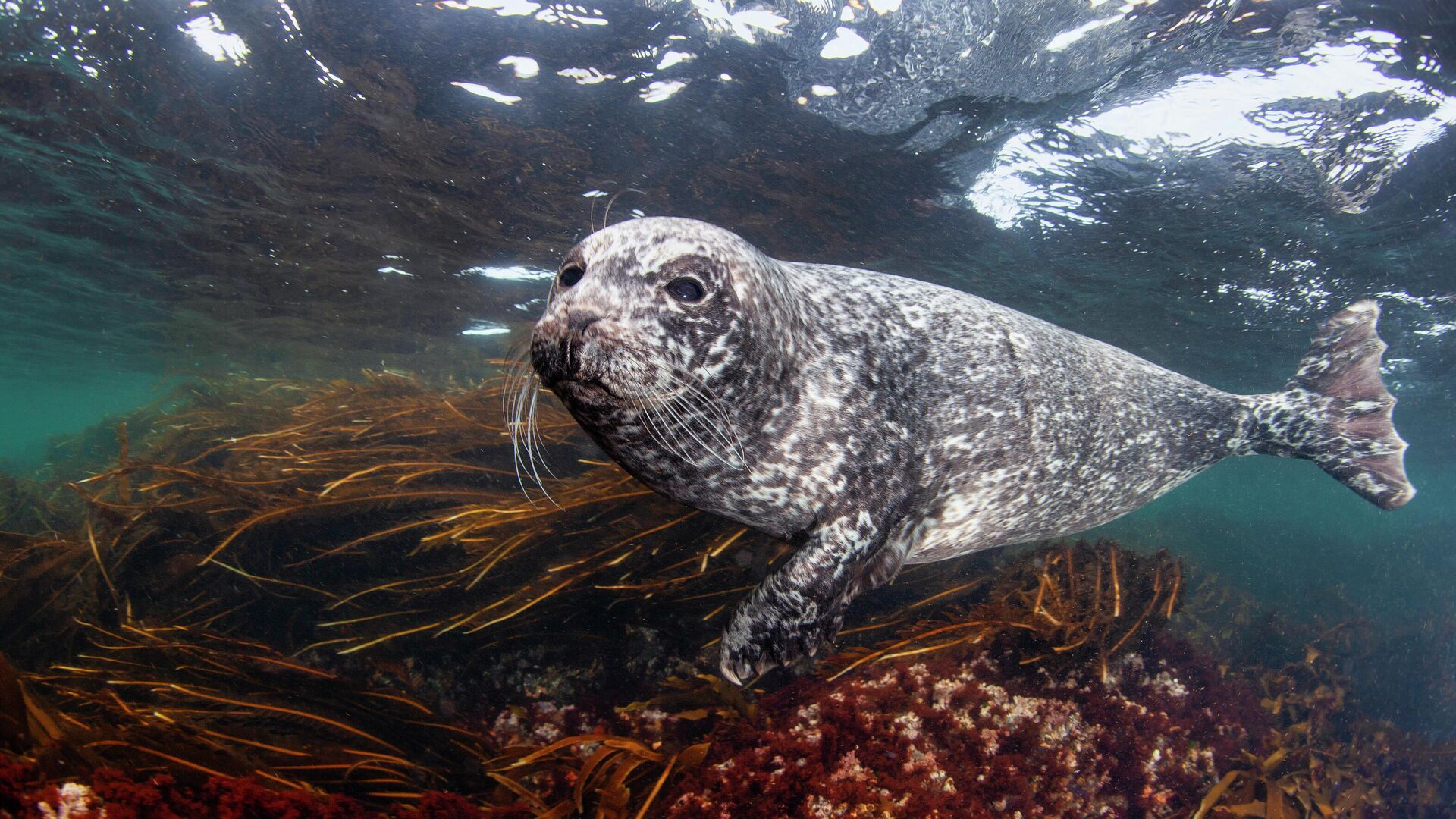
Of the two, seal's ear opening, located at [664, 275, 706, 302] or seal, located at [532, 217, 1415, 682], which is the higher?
seal's ear opening, located at [664, 275, 706, 302]

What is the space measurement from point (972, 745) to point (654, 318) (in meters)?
2.53

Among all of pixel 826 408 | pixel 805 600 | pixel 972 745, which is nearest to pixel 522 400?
pixel 826 408

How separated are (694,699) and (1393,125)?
8.72 metres

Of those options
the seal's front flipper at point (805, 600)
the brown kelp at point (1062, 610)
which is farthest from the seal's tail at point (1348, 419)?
the seal's front flipper at point (805, 600)

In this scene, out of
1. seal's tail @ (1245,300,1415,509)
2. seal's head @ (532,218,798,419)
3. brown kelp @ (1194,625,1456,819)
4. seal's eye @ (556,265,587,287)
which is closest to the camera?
seal's head @ (532,218,798,419)

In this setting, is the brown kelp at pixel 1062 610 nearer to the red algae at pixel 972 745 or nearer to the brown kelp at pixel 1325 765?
the red algae at pixel 972 745

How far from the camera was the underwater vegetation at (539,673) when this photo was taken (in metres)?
2.34

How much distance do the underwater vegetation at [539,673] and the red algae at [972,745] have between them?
1 centimetres

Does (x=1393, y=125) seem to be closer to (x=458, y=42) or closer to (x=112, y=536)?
(x=458, y=42)

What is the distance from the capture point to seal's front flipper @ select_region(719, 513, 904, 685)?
2277 mm

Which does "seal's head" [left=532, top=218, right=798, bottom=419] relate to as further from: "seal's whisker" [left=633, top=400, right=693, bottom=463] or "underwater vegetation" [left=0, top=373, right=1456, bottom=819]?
"underwater vegetation" [left=0, top=373, right=1456, bottom=819]

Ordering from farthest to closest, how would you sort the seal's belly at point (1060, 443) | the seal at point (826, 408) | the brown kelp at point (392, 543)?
the brown kelp at point (392, 543) → the seal's belly at point (1060, 443) → the seal at point (826, 408)

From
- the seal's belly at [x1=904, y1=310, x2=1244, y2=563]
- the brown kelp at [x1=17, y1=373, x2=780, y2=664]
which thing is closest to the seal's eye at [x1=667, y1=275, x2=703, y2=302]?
the seal's belly at [x1=904, y1=310, x2=1244, y2=563]

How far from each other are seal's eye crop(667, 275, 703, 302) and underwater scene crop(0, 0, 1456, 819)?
4cm
